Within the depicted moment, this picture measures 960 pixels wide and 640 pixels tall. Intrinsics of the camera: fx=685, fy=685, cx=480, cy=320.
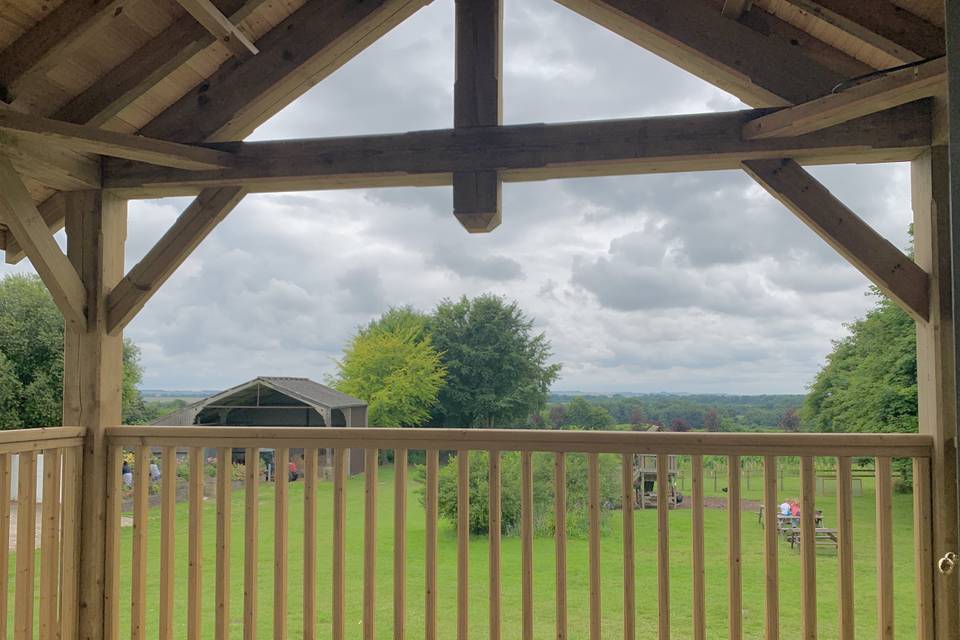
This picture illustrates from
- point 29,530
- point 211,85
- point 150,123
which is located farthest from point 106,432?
point 211,85

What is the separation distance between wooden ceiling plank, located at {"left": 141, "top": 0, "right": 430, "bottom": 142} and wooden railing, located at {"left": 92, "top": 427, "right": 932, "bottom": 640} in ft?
4.26

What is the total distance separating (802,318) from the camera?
554 centimetres

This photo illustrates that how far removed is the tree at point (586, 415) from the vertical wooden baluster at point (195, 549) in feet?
5.54

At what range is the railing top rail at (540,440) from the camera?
241 centimetres

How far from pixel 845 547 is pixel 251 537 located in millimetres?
2240

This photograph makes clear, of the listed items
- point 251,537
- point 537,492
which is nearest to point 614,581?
point 537,492

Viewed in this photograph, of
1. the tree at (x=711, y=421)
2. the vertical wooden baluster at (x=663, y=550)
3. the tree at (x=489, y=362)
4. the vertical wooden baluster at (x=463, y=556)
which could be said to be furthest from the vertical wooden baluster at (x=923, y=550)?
the tree at (x=489, y=362)

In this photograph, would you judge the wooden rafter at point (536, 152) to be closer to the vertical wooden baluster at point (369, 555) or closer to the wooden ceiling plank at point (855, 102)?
the wooden ceiling plank at point (855, 102)

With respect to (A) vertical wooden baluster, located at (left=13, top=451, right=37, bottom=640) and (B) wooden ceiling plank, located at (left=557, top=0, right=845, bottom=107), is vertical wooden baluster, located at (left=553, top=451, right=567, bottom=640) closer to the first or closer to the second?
(B) wooden ceiling plank, located at (left=557, top=0, right=845, bottom=107)

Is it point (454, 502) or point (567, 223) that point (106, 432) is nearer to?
point (454, 502)

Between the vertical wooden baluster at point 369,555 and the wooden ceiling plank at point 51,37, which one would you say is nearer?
the wooden ceiling plank at point 51,37

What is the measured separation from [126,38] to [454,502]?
254 centimetres

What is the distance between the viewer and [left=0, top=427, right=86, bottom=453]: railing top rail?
8.34 feet

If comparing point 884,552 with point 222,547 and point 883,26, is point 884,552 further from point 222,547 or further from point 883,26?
point 222,547
